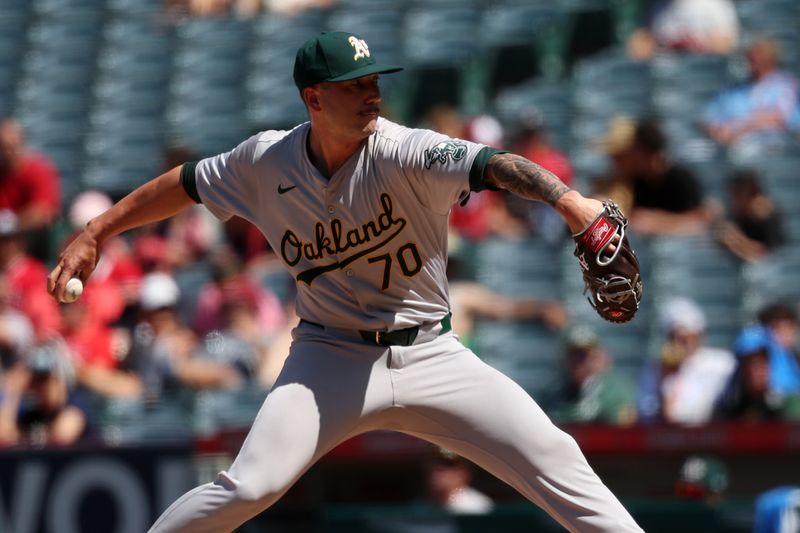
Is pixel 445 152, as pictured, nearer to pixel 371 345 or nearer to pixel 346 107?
pixel 346 107

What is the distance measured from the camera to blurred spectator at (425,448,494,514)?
20.2ft

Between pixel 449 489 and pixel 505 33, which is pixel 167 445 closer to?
pixel 449 489

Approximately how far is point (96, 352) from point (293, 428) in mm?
4467

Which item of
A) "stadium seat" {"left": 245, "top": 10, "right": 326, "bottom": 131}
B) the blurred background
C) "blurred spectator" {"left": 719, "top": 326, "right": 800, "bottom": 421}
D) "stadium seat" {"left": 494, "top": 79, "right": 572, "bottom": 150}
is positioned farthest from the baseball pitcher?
"stadium seat" {"left": 245, "top": 10, "right": 326, "bottom": 131}

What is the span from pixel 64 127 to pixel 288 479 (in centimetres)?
794

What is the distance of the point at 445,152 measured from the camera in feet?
12.4

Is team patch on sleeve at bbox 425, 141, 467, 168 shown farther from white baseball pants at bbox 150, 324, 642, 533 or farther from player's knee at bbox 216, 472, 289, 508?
player's knee at bbox 216, 472, 289, 508

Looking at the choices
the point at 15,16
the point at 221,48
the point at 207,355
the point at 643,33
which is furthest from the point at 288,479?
the point at 15,16

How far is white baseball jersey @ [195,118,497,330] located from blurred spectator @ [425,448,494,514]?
7.00 ft

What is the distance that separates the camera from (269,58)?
11.1 meters

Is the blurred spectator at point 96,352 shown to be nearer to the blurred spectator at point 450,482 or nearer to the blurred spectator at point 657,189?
the blurred spectator at point 450,482


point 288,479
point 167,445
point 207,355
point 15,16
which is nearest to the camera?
point 288,479

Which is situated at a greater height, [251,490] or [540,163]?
[540,163]

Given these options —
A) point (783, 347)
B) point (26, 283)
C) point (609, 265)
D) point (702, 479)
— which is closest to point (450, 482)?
point (702, 479)
